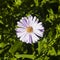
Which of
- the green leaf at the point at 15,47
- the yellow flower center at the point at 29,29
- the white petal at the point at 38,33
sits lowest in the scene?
the green leaf at the point at 15,47

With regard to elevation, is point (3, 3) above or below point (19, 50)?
above

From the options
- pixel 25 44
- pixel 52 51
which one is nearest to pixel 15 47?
pixel 25 44

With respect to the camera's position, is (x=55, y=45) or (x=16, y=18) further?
(x=16, y=18)

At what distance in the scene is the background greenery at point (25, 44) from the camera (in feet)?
5.09

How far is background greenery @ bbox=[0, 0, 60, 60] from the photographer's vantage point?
1.55 meters

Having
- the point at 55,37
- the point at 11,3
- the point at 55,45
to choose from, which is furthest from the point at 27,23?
the point at 11,3

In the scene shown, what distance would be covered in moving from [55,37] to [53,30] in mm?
152

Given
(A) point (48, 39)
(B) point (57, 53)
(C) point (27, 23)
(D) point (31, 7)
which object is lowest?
(B) point (57, 53)

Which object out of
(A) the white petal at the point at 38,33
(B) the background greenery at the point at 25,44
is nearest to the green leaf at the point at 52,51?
(B) the background greenery at the point at 25,44

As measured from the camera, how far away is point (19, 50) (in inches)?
65.0

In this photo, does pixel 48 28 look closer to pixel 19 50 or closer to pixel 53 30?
pixel 53 30

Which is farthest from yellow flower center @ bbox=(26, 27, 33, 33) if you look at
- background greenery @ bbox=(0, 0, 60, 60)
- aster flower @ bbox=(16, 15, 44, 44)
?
background greenery @ bbox=(0, 0, 60, 60)

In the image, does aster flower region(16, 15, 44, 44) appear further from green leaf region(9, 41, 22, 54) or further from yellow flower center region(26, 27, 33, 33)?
green leaf region(9, 41, 22, 54)

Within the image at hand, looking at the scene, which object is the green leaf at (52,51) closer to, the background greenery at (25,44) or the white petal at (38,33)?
the background greenery at (25,44)
